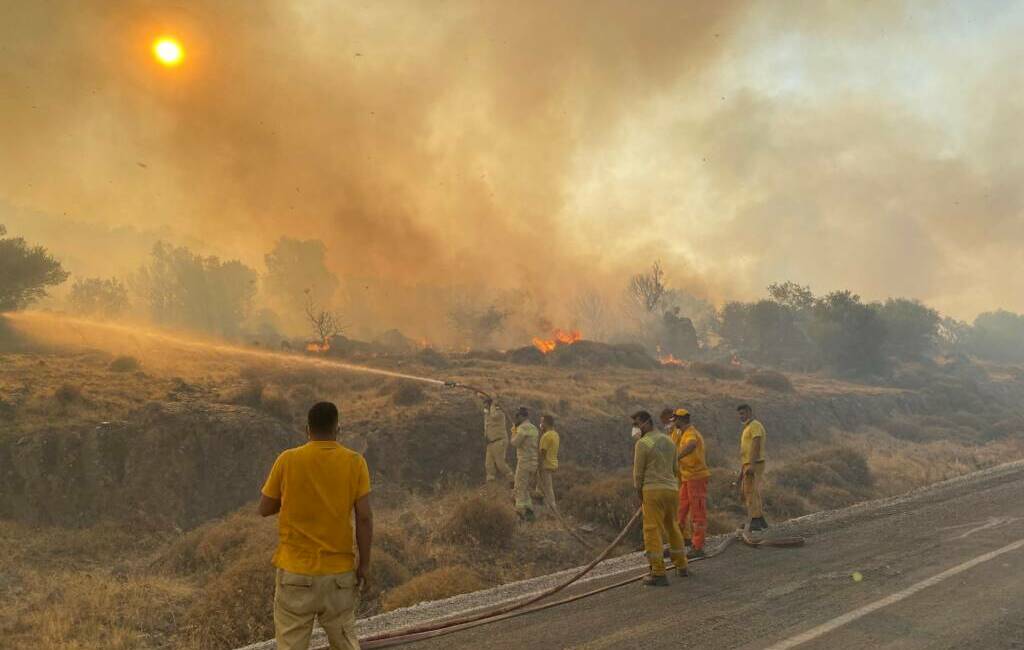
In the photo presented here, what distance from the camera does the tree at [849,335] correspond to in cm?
4712

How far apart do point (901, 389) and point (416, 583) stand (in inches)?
1583

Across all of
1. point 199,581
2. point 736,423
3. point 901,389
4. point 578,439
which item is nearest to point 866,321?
point 901,389

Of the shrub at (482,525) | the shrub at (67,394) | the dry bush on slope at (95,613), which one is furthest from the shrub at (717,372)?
the dry bush on slope at (95,613)

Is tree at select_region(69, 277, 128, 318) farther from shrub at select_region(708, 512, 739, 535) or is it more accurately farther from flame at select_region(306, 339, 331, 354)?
shrub at select_region(708, 512, 739, 535)

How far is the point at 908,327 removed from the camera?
204 feet

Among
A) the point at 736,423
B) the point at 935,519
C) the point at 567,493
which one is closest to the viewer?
the point at 935,519

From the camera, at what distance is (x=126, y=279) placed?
2899 inches

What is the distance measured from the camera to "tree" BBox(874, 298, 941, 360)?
60.5 meters

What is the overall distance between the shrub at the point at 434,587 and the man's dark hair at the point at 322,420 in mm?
4460

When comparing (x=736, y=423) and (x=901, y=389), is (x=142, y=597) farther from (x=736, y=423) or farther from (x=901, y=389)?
(x=901, y=389)

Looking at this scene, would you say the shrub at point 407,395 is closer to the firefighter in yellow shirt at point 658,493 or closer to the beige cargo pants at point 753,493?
the beige cargo pants at point 753,493

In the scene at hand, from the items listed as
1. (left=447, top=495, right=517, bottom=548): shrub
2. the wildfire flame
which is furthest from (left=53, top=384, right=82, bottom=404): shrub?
the wildfire flame

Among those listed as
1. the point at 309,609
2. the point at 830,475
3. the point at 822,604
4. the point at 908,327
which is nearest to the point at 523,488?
the point at 822,604

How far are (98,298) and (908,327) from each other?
3310 inches
